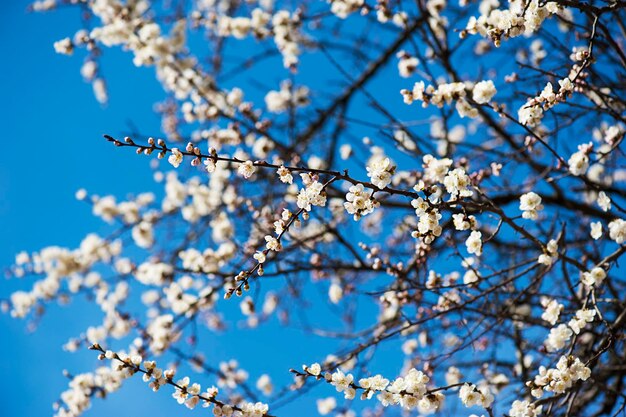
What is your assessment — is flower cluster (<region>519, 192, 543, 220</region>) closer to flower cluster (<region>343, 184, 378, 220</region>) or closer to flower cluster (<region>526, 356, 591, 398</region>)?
flower cluster (<region>526, 356, 591, 398</region>)

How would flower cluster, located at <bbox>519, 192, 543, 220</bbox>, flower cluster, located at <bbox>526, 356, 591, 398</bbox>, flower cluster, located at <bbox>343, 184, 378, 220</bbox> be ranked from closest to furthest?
1. flower cluster, located at <bbox>343, 184, 378, 220</bbox>
2. flower cluster, located at <bbox>526, 356, 591, 398</bbox>
3. flower cluster, located at <bbox>519, 192, 543, 220</bbox>

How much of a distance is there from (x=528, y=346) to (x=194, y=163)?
8.97ft

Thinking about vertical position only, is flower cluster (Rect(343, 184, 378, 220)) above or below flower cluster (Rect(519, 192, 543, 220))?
below

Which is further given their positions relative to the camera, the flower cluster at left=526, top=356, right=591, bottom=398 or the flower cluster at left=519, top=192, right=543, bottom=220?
the flower cluster at left=519, top=192, right=543, bottom=220

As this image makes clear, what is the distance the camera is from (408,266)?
13.4 ft

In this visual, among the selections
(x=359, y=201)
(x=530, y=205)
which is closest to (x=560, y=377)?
(x=530, y=205)

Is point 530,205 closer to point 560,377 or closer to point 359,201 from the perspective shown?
point 560,377

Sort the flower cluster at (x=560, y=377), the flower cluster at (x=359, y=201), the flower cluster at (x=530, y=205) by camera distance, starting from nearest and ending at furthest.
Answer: the flower cluster at (x=359, y=201), the flower cluster at (x=560, y=377), the flower cluster at (x=530, y=205)

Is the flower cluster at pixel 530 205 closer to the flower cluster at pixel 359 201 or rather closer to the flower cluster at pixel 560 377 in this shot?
the flower cluster at pixel 560 377

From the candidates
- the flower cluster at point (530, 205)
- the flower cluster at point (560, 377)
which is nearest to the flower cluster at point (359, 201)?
the flower cluster at point (530, 205)

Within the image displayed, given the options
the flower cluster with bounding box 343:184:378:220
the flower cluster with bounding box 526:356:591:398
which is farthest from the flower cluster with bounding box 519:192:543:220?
the flower cluster with bounding box 343:184:378:220

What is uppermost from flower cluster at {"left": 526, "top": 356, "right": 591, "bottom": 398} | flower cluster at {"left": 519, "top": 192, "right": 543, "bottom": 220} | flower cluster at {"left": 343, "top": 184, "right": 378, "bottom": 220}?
flower cluster at {"left": 519, "top": 192, "right": 543, "bottom": 220}

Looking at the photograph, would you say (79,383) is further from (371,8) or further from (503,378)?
(371,8)

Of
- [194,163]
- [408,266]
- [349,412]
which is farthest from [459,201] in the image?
[349,412]
